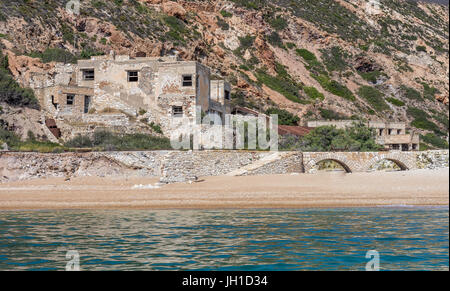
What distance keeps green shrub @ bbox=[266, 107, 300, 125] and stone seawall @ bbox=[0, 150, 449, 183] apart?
27.8 metres

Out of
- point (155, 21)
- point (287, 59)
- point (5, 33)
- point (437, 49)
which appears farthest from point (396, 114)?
point (5, 33)

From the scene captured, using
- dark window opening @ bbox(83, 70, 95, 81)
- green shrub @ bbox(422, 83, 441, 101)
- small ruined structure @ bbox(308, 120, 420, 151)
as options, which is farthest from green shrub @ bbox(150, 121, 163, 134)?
green shrub @ bbox(422, 83, 441, 101)

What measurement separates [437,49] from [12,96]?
9163cm


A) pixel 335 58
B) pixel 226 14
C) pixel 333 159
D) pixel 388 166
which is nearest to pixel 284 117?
pixel 388 166

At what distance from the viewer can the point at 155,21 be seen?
254 ft

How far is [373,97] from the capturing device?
8731 cm

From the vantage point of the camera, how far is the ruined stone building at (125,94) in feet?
137

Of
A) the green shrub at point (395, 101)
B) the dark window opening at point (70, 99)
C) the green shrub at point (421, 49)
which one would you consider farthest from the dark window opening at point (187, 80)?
the green shrub at point (421, 49)

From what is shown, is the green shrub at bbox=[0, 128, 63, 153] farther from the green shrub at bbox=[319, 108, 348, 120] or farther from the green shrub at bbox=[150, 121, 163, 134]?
the green shrub at bbox=[319, 108, 348, 120]

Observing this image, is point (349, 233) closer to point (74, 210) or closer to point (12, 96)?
point (74, 210)

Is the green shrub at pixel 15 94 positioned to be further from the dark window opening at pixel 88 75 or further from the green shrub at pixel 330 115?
the green shrub at pixel 330 115

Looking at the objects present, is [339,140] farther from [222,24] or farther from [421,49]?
[421,49]

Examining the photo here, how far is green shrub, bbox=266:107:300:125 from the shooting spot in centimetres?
6296

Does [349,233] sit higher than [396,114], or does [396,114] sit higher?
[396,114]
